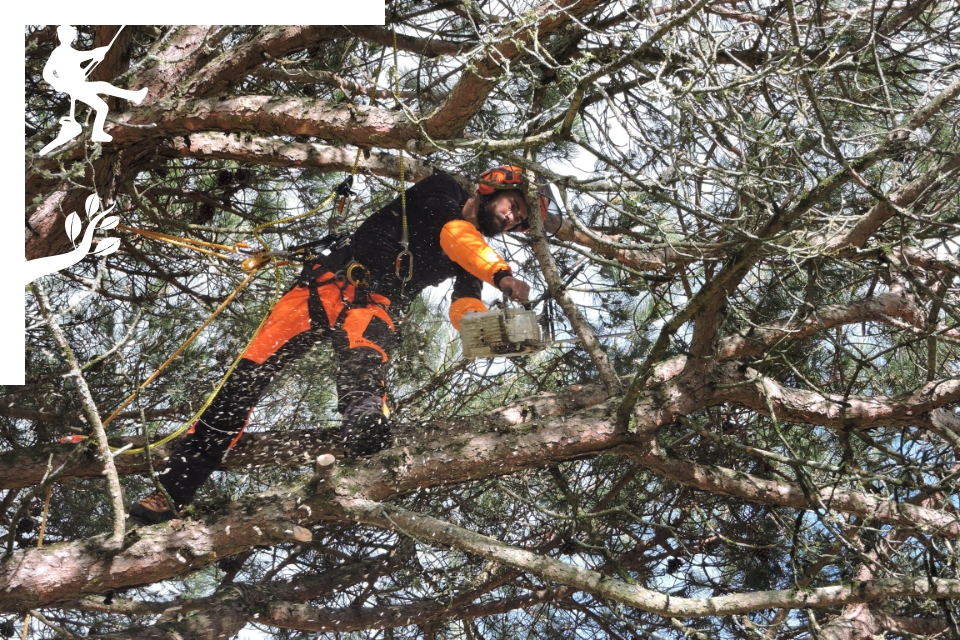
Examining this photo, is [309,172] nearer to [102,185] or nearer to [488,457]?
[102,185]

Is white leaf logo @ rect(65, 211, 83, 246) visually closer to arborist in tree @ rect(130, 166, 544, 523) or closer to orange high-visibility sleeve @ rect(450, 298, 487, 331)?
arborist in tree @ rect(130, 166, 544, 523)

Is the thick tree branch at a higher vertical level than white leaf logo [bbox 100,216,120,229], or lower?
lower

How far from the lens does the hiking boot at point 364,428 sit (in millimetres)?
3197

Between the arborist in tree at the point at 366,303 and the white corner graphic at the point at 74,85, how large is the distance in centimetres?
91

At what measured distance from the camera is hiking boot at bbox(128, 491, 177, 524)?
324 cm

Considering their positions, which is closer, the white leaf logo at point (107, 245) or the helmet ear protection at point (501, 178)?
the white leaf logo at point (107, 245)

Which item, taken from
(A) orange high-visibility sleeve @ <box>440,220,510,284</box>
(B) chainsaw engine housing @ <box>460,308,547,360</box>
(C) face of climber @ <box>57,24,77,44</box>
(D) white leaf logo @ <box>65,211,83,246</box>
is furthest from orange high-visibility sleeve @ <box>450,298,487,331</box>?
(C) face of climber @ <box>57,24,77,44</box>

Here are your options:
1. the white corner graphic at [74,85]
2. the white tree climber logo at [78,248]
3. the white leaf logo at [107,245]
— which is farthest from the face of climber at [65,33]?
the white leaf logo at [107,245]

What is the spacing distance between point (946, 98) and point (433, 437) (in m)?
1.83

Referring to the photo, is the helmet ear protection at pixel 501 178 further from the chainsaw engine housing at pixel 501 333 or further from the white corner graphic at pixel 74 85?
the white corner graphic at pixel 74 85

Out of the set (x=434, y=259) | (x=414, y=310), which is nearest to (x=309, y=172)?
(x=414, y=310)

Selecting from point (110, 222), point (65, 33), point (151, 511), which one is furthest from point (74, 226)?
point (151, 511)

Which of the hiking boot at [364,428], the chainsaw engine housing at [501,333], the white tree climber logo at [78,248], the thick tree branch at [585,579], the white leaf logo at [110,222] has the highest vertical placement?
the chainsaw engine housing at [501,333]

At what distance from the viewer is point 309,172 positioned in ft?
16.2
